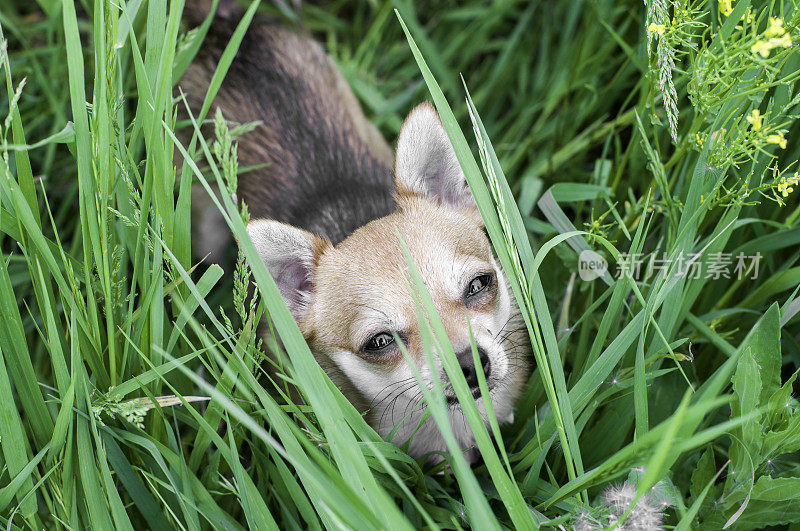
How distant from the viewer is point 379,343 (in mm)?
2088

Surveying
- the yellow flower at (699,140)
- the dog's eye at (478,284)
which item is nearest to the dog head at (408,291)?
the dog's eye at (478,284)

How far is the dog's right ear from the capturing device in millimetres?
1966

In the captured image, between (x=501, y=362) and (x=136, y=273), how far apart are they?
44.8 inches

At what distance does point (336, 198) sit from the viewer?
9.12 feet

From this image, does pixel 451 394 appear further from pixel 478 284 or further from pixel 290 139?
pixel 290 139

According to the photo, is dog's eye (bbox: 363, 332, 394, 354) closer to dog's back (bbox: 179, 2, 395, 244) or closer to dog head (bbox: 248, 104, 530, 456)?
dog head (bbox: 248, 104, 530, 456)

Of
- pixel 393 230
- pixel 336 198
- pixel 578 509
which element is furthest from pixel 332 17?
pixel 578 509

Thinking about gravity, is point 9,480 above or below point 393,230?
below

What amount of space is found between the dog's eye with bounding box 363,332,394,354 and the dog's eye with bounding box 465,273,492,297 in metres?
0.30

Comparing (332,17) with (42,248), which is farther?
(332,17)

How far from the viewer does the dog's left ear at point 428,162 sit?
6.93 feet

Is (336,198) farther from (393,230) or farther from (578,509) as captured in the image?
(578,509)

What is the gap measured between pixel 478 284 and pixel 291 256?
0.65m

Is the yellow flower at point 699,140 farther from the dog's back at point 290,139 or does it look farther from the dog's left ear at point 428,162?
the dog's back at point 290,139
